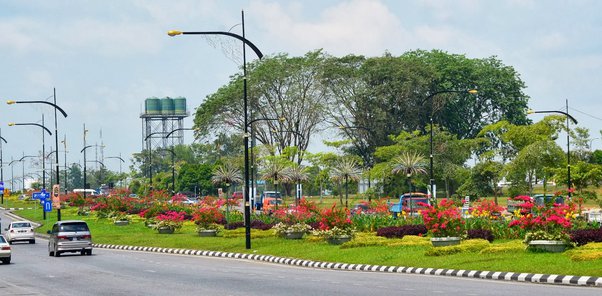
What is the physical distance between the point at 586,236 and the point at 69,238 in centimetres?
2693

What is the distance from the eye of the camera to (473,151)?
103688 millimetres

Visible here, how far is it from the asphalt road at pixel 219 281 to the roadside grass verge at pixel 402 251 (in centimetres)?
195

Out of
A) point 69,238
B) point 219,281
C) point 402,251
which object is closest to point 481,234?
point 402,251

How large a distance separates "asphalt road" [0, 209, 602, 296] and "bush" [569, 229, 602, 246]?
5.76 meters

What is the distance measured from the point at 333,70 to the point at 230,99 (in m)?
12.7

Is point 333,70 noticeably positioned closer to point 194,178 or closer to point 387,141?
point 387,141

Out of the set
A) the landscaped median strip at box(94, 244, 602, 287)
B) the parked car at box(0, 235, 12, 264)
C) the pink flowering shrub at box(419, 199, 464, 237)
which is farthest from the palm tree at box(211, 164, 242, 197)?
the pink flowering shrub at box(419, 199, 464, 237)

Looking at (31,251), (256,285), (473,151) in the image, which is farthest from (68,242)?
(473,151)

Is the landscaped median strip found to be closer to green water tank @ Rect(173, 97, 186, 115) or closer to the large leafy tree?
the large leafy tree

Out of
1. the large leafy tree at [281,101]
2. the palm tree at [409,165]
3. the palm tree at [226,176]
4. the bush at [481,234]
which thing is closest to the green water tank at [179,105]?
the large leafy tree at [281,101]

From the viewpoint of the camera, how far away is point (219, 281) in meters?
29.5

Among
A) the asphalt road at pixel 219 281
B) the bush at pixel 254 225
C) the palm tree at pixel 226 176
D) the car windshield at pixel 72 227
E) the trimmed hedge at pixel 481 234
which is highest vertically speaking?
the palm tree at pixel 226 176

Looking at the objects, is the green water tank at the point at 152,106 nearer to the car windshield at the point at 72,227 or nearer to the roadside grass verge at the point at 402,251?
the roadside grass verge at the point at 402,251

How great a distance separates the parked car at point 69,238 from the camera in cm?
4978
